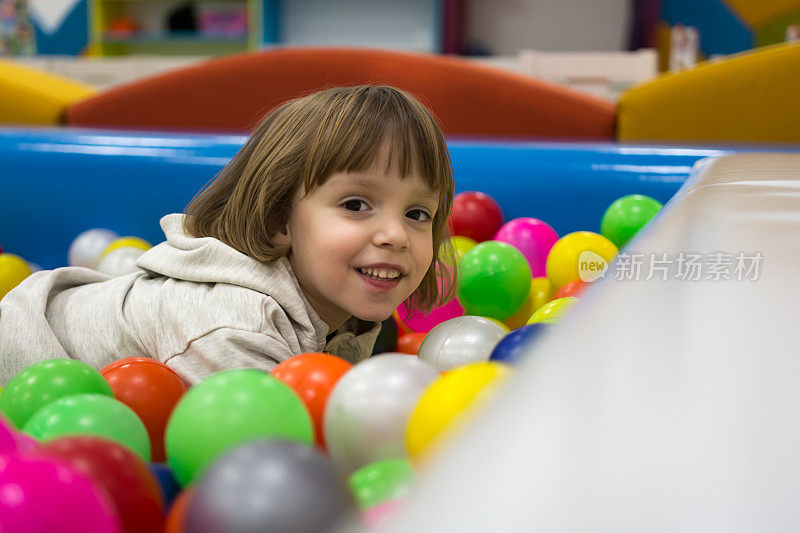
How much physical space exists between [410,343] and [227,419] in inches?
23.6

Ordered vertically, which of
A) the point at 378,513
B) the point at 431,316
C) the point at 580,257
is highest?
the point at 378,513

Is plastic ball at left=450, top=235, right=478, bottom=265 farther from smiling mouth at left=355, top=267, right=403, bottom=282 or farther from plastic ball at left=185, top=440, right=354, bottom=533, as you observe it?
plastic ball at left=185, top=440, right=354, bottom=533

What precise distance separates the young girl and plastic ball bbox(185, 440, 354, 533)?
48 centimetres

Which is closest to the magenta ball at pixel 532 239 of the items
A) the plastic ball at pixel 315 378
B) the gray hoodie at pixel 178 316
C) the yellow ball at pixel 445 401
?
the gray hoodie at pixel 178 316

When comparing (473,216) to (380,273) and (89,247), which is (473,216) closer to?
(380,273)

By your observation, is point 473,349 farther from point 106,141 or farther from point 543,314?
point 106,141

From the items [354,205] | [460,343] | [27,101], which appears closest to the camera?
[460,343]

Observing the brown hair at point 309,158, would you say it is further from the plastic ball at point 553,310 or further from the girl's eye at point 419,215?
the plastic ball at point 553,310

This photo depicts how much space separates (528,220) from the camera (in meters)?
1.27

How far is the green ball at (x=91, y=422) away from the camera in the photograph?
467 mm

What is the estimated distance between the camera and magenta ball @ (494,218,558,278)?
48.9 inches

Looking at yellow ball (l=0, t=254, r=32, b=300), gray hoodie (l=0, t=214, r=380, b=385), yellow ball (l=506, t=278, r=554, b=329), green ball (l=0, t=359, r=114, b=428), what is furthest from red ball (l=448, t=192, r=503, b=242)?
green ball (l=0, t=359, r=114, b=428)

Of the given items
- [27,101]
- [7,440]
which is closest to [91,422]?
[7,440]

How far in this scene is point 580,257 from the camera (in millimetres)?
1063
